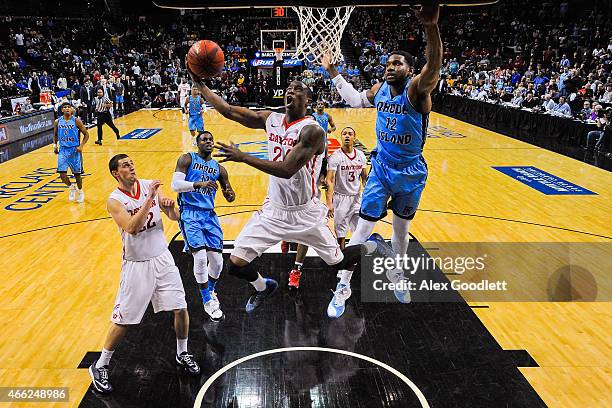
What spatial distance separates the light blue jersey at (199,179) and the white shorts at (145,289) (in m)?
1.18

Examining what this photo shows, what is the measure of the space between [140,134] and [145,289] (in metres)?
14.9

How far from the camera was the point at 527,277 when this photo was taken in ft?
Result: 22.1

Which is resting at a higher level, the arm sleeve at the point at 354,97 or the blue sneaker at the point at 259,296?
the arm sleeve at the point at 354,97

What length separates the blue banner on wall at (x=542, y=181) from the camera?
11.0 m

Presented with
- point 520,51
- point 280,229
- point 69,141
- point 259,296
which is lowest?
point 259,296

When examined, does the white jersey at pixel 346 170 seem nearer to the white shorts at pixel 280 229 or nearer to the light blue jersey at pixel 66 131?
the white shorts at pixel 280 229

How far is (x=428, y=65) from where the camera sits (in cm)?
421

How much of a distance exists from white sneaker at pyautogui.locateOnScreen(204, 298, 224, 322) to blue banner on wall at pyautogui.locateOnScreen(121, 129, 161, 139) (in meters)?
13.1

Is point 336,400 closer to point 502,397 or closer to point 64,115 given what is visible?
point 502,397

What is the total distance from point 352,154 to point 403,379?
3016 mm

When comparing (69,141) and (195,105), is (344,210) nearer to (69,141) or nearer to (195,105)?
(69,141)

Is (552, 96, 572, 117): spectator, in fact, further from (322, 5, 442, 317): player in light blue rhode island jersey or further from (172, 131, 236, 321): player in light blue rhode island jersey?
(172, 131, 236, 321): player in light blue rhode island jersey

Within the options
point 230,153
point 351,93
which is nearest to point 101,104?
point 351,93

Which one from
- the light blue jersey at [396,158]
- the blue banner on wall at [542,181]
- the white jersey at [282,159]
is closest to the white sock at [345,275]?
the light blue jersey at [396,158]
